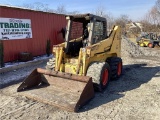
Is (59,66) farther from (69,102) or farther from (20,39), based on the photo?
(20,39)

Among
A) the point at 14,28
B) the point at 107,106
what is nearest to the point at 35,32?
the point at 14,28

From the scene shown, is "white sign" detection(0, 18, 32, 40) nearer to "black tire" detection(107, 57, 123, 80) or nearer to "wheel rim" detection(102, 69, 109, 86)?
"black tire" detection(107, 57, 123, 80)

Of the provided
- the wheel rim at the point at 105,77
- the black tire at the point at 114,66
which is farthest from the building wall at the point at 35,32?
the wheel rim at the point at 105,77

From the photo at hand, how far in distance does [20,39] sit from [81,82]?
6817 millimetres

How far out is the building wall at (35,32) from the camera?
1078 centimetres

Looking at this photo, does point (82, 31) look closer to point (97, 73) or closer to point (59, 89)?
point (97, 73)

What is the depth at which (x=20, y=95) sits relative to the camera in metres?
6.18

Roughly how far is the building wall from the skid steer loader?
4.56 meters

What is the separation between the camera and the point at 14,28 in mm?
11109

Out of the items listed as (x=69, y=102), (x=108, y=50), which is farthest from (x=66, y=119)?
(x=108, y=50)

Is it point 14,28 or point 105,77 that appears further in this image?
point 14,28

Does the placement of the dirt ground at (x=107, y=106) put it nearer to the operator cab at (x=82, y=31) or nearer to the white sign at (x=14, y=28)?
the operator cab at (x=82, y=31)

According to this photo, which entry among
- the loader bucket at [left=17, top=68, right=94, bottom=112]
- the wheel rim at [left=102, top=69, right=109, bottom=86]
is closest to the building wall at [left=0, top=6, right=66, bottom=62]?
the loader bucket at [left=17, top=68, right=94, bottom=112]

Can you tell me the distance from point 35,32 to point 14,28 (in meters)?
1.77
